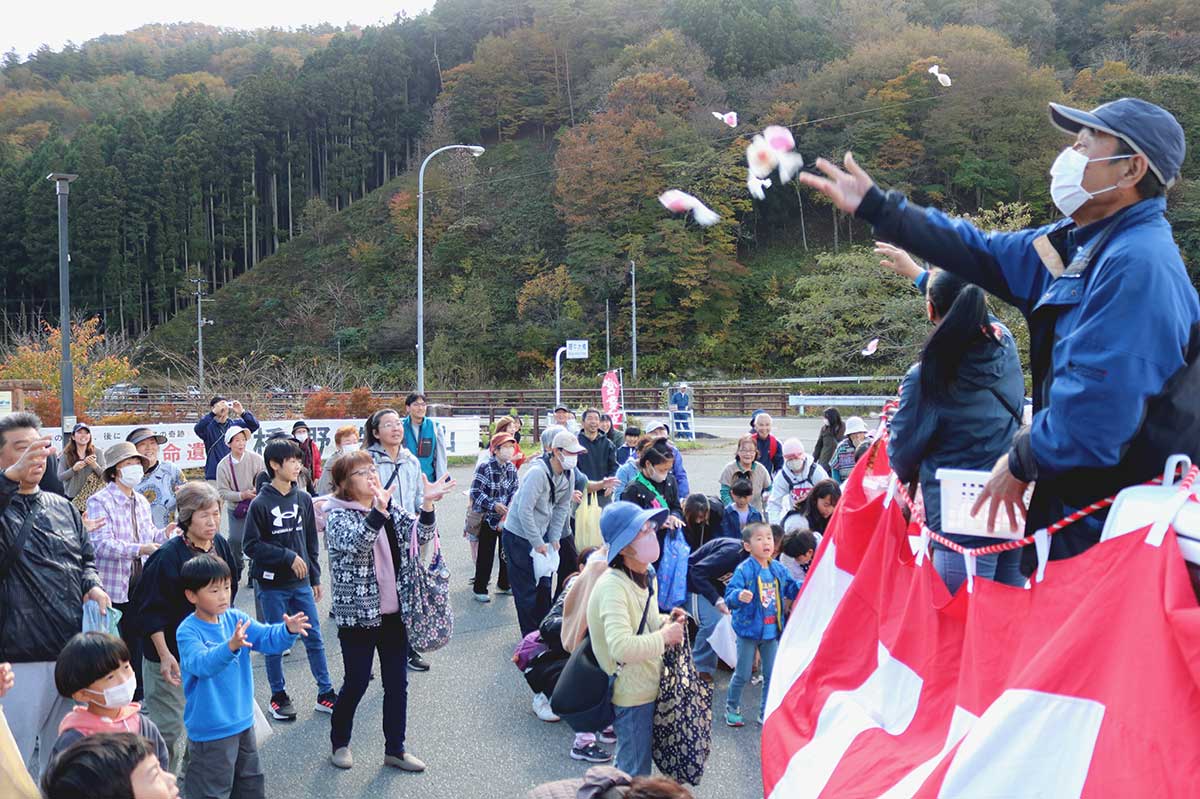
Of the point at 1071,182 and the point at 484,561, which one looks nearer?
the point at 1071,182

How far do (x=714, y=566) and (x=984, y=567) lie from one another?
139 inches

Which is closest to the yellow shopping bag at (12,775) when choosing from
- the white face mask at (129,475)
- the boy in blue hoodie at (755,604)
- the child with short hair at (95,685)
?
the child with short hair at (95,685)

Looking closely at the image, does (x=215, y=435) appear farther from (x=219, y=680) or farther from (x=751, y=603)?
(x=751, y=603)

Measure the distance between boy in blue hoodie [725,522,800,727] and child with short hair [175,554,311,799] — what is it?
2721 mm

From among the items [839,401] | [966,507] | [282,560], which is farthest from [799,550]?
[839,401]

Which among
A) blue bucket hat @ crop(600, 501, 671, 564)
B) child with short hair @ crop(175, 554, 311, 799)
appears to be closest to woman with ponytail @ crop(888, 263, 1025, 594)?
blue bucket hat @ crop(600, 501, 671, 564)

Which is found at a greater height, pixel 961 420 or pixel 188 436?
pixel 961 420

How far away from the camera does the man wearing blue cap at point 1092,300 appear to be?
193 centimetres

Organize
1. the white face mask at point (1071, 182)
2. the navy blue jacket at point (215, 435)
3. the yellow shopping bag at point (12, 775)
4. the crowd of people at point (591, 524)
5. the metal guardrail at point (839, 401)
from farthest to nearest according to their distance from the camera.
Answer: the metal guardrail at point (839, 401) → the navy blue jacket at point (215, 435) → the yellow shopping bag at point (12, 775) → the white face mask at point (1071, 182) → the crowd of people at point (591, 524)

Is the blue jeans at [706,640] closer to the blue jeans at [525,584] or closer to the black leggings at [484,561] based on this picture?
the blue jeans at [525,584]

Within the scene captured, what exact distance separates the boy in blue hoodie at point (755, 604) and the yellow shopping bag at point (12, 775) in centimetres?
387

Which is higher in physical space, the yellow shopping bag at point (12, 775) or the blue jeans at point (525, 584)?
the yellow shopping bag at point (12, 775)

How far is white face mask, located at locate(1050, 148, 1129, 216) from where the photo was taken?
221 cm

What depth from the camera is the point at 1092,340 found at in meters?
1.97
